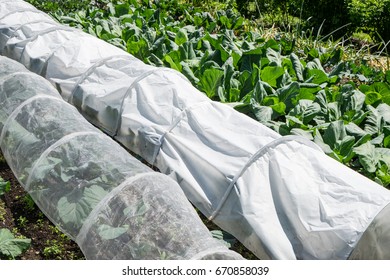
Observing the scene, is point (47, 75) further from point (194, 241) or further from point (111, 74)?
point (194, 241)

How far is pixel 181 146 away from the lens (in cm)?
506

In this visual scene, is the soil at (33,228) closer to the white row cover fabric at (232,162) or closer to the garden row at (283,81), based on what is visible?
the white row cover fabric at (232,162)

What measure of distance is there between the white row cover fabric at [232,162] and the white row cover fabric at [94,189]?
1.87ft

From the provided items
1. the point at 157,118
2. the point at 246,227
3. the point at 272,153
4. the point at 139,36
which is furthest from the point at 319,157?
the point at 139,36

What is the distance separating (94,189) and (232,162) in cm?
112

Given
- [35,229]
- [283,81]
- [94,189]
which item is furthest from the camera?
[283,81]

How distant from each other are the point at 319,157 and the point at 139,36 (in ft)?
14.0

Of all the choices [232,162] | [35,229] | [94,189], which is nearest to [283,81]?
[232,162]

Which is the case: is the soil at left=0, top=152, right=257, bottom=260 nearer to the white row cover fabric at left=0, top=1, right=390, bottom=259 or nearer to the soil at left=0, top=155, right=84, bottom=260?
the soil at left=0, top=155, right=84, bottom=260

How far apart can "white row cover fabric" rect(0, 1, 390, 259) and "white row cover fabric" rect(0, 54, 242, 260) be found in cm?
57

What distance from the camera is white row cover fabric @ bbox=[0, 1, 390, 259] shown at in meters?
4.16

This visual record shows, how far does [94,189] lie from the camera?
4.11 metres

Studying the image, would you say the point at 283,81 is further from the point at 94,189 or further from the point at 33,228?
the point at 33,228

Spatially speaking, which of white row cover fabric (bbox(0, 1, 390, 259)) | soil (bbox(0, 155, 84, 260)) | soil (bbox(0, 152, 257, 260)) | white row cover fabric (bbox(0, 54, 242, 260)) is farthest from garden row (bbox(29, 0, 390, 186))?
soil (bbox(0, 155, 84, 260))
